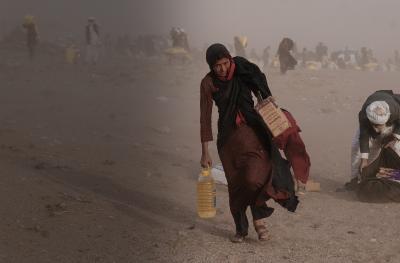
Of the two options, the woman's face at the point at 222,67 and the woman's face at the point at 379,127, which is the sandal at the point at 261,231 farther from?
the woman's face at the point at 379,127

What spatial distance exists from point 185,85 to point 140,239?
12.1 m

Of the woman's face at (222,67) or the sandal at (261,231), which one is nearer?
the woman's face at (222,67)

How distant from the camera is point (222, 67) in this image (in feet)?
15.0

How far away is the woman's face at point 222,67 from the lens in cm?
455

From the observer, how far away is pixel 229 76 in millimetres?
4605

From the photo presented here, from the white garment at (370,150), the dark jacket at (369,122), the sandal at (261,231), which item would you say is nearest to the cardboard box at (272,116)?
the sandal at (261,231)

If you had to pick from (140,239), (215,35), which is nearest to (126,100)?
(140,239)

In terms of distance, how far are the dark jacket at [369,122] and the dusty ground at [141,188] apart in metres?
0.66

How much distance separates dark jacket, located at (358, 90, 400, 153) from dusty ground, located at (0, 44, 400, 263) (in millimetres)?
655

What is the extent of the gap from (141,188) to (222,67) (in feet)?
8.51

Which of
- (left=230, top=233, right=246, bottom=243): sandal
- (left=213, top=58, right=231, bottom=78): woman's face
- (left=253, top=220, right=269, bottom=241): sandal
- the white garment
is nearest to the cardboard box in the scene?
(left=213, top=58, right=231, bottom=78): woman's face

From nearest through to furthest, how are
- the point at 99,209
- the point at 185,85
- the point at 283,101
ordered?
the point at 99,209 < the point at 283,101 < the point at 185,85

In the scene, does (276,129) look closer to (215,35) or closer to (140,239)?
(140,239)

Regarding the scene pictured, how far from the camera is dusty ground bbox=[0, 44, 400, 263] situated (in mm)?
4566
